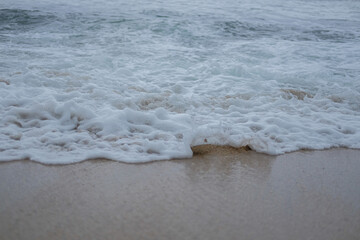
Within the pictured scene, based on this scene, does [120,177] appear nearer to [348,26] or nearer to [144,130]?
[144,130]

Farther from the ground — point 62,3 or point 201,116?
point 62,3

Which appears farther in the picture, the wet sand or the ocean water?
the ocean water

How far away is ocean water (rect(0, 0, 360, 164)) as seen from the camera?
8.62 ft

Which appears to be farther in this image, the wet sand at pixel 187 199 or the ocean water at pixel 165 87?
the ocean water at pixel 165 87

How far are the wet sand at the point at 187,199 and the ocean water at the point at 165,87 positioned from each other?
0.19 m

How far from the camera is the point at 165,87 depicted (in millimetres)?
4016

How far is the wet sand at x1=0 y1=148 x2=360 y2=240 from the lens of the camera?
1.62 m

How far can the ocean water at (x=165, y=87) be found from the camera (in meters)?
2.63

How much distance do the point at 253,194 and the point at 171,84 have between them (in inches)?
96.1

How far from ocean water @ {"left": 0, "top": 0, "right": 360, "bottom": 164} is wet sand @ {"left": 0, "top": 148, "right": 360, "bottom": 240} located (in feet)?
0.62

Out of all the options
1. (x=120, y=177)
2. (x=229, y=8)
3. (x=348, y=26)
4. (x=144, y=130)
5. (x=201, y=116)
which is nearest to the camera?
(x=120, y=177)

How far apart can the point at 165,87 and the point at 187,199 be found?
2.33m

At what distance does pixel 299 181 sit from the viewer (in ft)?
7.09

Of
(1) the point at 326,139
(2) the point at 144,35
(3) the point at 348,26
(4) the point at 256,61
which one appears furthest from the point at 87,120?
(3) the point at 348,26
